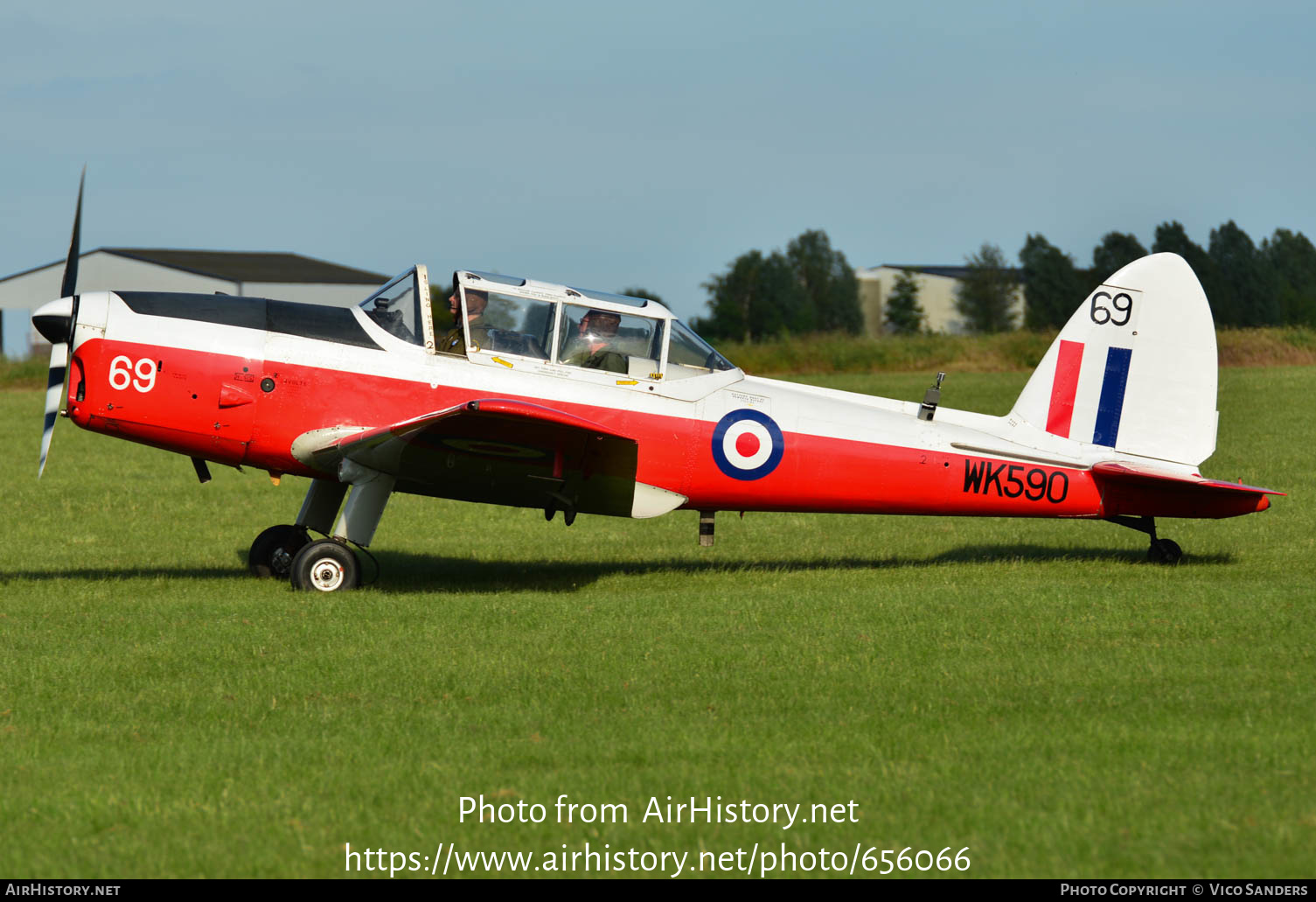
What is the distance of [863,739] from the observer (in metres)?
5.32

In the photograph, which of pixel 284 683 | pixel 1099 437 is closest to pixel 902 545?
pixel 1099 437

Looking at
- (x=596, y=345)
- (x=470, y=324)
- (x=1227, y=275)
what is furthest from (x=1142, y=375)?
(x=1227, y=275)

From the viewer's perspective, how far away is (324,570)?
362 inches

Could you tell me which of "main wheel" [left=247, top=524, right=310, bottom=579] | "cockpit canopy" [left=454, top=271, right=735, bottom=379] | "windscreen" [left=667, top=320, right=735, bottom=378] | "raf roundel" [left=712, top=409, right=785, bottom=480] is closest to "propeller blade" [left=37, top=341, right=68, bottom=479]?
"main wheel" [left=247, top=524, right=310, bottom=579]

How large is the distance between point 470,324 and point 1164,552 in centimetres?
610

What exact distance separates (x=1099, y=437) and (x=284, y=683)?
279 inches

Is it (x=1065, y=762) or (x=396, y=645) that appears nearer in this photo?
(x=1065, y=762)

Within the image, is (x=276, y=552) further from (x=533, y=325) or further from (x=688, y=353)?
(x=688, y=353)

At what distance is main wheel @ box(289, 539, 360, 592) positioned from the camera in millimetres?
9141

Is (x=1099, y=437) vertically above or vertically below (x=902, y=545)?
above

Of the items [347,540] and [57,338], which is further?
[347,540]

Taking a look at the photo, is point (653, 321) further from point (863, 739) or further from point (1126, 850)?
point (1126, 850)

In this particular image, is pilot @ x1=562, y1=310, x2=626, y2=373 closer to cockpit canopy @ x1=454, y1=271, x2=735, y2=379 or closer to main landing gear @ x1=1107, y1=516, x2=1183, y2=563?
cockpit canopy @ x1=454, y1=271, x2=735, y2=379

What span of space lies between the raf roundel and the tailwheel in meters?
3.40
